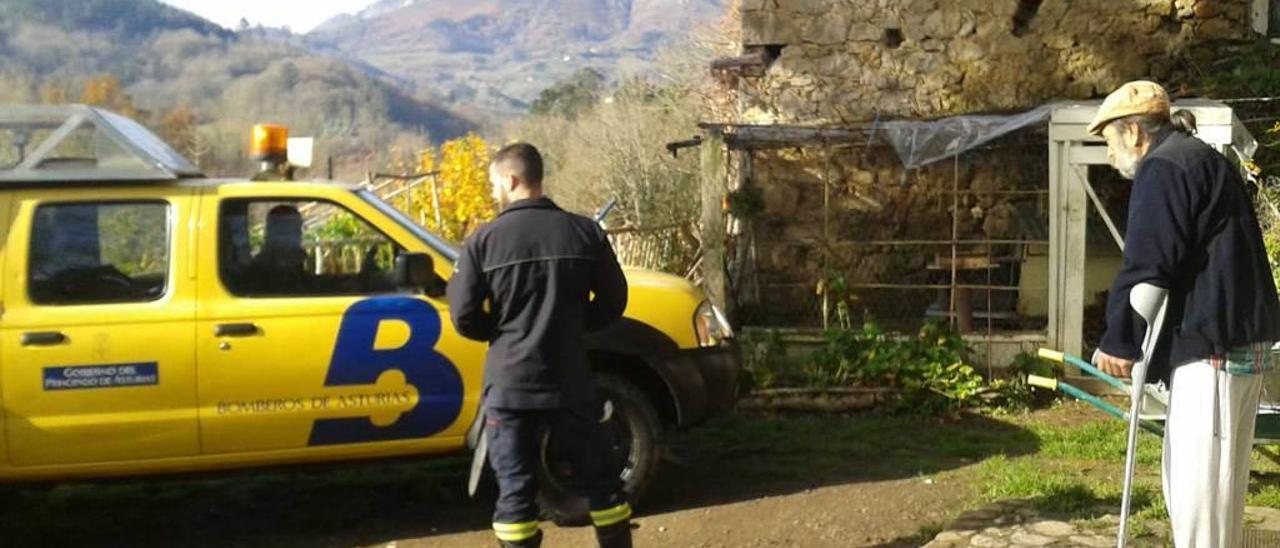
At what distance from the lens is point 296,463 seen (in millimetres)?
6824

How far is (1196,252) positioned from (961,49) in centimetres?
733

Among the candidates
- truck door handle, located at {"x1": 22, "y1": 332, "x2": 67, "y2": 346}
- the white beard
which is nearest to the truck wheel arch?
truck door handle, located at {"x1": 22, "y1": 332, "x2": 67, "y2": 346}

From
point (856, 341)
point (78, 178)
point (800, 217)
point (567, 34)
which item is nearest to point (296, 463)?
point (78, 178)

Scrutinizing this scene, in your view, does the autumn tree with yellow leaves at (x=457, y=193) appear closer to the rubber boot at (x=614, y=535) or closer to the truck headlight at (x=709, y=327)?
the truck headlight at (x=709, y=327)

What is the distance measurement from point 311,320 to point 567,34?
279 ft

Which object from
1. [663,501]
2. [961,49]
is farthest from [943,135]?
[663,501]

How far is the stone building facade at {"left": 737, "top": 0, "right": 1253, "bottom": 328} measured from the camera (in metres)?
11.4

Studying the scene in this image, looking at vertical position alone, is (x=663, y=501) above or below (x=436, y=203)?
below

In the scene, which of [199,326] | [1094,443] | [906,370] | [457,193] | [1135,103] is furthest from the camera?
[457,193]

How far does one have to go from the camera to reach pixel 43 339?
6.48 metres

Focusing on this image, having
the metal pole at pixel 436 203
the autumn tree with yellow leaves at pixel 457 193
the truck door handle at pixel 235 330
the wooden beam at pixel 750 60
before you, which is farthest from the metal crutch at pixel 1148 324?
the metal pole at pixel 436 203

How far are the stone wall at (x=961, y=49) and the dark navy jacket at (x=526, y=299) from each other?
689 centimetres

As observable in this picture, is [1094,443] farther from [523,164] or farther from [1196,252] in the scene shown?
[523,164]

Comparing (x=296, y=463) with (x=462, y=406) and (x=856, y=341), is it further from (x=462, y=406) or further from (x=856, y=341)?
(x=856, y=341)
